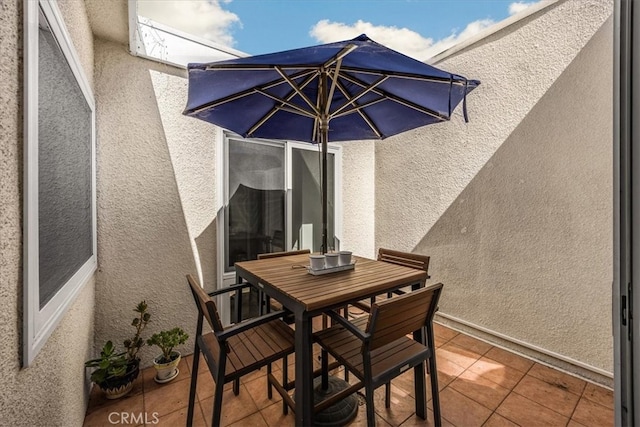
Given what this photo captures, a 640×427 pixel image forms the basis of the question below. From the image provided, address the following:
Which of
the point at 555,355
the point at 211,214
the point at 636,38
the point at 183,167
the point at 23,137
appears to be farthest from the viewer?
the point at 211,214

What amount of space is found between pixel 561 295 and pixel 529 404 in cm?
102

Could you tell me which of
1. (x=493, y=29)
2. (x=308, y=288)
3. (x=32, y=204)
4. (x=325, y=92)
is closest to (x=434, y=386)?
(x=308, y=288)

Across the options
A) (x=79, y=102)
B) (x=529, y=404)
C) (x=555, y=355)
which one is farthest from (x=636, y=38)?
(x=555, y=355)

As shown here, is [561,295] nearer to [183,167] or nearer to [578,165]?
[578,165]

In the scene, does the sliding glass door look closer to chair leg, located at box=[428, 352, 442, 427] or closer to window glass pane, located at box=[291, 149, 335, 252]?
window glass pane, located at box=[291, 149, 335, 252]

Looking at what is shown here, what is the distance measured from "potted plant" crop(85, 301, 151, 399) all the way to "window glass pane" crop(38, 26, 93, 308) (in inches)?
33.0

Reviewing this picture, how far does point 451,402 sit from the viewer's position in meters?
2.08

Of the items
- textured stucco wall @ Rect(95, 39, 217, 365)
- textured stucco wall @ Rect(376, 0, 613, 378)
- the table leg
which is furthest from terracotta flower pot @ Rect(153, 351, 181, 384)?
textured stucco wall @ Rect(376, 0, 613, 378)

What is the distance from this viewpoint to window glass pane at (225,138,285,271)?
307 centimetres

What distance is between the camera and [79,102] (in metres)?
1.74

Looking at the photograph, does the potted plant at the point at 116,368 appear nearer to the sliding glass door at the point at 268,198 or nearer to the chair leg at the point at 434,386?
the sliding glass door at the point at 268,198

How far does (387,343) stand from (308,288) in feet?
1.77

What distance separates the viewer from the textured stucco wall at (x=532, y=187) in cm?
224

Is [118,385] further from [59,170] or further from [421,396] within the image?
[421,396]
